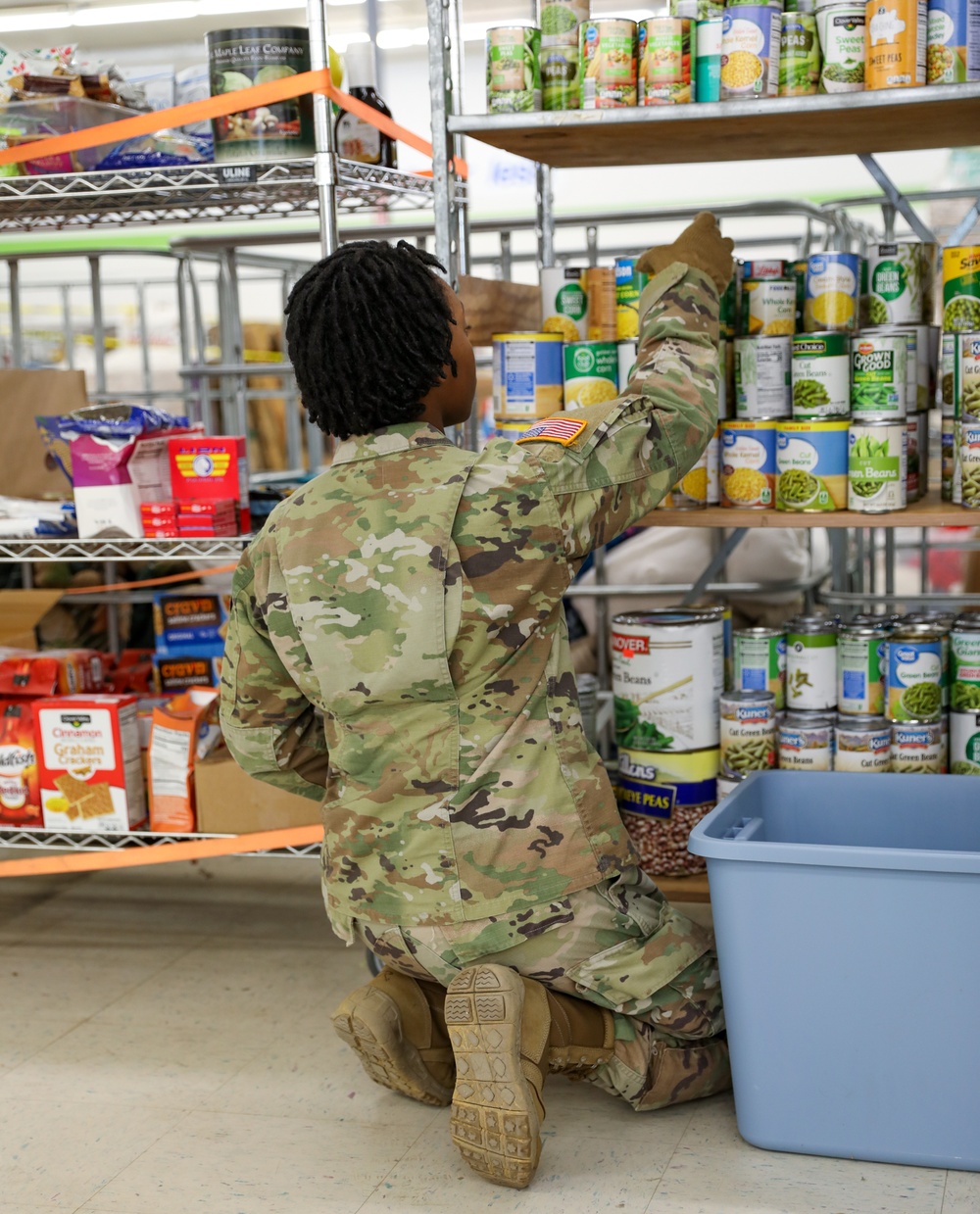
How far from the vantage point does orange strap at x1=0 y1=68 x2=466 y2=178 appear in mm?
2404

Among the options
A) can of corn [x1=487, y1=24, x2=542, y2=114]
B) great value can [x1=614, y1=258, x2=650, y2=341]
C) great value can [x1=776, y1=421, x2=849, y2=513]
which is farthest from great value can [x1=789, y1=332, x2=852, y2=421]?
can of corn [x1=487, y1=24, x2=542, y2=114]

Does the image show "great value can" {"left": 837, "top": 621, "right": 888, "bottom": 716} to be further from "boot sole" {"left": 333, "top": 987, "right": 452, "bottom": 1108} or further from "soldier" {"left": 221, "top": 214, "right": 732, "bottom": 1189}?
"boot sole" {"left": 333, "top": 987, "right": 452, "bottom": 1108}

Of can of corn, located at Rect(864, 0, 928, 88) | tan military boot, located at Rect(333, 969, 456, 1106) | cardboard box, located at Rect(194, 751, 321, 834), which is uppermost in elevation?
can of corn, located at Rect(864, 0, 928, 88)

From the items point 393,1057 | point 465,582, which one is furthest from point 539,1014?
point 465,582

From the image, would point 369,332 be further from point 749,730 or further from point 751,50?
point 749,730

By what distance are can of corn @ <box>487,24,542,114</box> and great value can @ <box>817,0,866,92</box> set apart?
472mm

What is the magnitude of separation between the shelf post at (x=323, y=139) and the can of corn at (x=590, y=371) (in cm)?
49

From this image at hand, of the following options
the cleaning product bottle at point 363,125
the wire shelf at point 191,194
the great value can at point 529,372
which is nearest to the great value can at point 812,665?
the great value can at point 529,372

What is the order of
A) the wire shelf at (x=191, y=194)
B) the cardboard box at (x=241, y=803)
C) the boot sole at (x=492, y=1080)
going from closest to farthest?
the boot sole at (x=492, y=1080) < the wire shelf at (x=191, y=194) < the cardboard box at (x=241, y=803)

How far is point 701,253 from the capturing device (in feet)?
6.89

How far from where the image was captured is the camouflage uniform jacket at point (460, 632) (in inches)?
73.5

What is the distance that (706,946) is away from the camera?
2.13 metres

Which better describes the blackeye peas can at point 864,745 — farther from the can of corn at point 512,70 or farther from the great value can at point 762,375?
the can of corn at point 512,70

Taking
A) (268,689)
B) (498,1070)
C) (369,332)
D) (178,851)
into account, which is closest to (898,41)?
(369,332)
